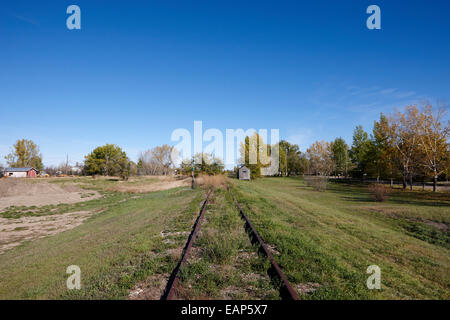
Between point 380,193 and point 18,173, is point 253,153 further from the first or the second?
point 18,173

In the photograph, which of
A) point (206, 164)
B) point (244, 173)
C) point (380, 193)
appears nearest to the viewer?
point (380, 193)

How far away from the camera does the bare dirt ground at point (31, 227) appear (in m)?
12.4

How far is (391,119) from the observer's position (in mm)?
39906

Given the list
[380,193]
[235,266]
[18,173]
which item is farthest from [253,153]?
[18,173]

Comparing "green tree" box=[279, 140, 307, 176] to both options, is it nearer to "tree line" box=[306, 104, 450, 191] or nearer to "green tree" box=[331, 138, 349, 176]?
"green tree" box=[331, 138, 349, 176]

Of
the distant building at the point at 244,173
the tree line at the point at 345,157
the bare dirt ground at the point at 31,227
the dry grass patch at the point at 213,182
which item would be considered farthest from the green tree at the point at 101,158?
the bare dirt ground at the point at 31,227

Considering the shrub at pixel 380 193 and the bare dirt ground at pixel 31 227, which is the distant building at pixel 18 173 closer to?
the bare dirt ground at pixel 31 227

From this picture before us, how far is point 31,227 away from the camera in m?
15.1

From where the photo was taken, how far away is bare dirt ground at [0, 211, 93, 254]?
12400mm

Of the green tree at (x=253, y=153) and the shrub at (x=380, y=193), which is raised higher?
the green tree at (x=253, y=153)

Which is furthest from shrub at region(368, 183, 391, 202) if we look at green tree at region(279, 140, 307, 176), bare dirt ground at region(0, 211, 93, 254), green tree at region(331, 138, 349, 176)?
green tree at region(279, 140, 307, 176)

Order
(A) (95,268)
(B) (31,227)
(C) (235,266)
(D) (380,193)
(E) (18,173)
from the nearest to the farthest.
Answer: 1. (C) (235,266)
2. (A) (95,268)
3. (B) (31,227)
4. (D) (380,193)
5. (E) (18,173)

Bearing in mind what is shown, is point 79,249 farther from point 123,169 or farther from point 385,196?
point 123,169
